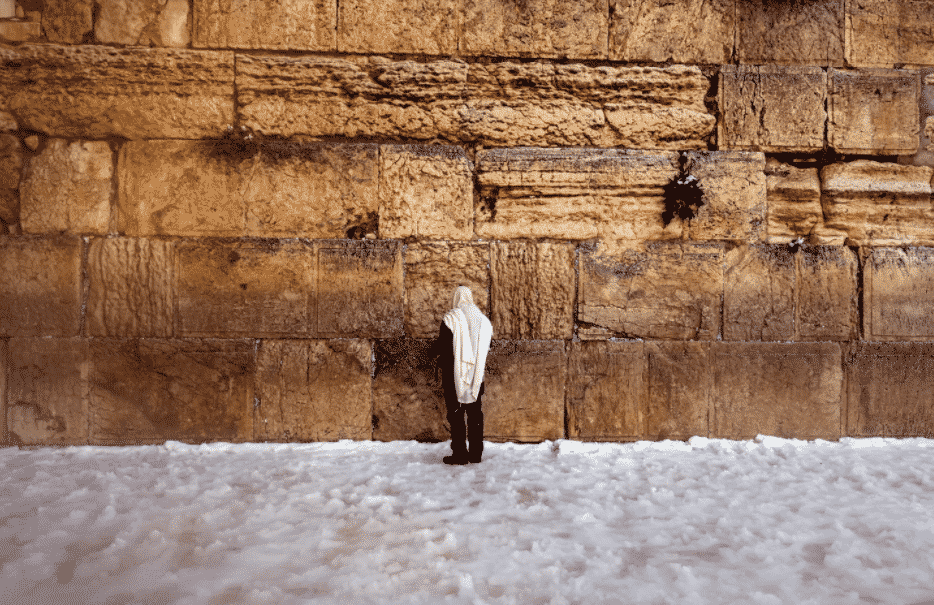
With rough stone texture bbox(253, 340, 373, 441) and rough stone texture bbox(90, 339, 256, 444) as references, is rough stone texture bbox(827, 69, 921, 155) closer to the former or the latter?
rough stone texture bbox(253, 340, 373, 441)

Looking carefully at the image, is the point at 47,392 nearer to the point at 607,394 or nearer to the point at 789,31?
the point at 607,394

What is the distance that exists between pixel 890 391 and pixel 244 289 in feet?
20.4

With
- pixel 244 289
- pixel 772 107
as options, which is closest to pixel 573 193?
pixel 772 107

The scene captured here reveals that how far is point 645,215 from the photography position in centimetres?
441

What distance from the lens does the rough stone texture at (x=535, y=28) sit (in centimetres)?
431

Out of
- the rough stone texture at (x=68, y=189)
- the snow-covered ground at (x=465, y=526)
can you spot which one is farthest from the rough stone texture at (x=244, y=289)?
the snow-covered ground at (x=465, y=526)

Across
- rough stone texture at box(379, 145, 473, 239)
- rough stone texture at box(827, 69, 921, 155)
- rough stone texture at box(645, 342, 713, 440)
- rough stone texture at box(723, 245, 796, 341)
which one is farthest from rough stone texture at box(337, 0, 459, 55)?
rough stone texture at box(827, 69, 921, 155)

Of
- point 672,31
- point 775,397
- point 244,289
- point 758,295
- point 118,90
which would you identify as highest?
point 672,31

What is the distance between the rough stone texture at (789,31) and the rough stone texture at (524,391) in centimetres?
349

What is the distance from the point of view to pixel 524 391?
4.29 metres

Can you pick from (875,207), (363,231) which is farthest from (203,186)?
(875,207)

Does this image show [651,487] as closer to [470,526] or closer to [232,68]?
[470,526]

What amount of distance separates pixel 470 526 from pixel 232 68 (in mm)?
4410

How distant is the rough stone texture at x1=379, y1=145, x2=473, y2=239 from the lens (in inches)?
170
